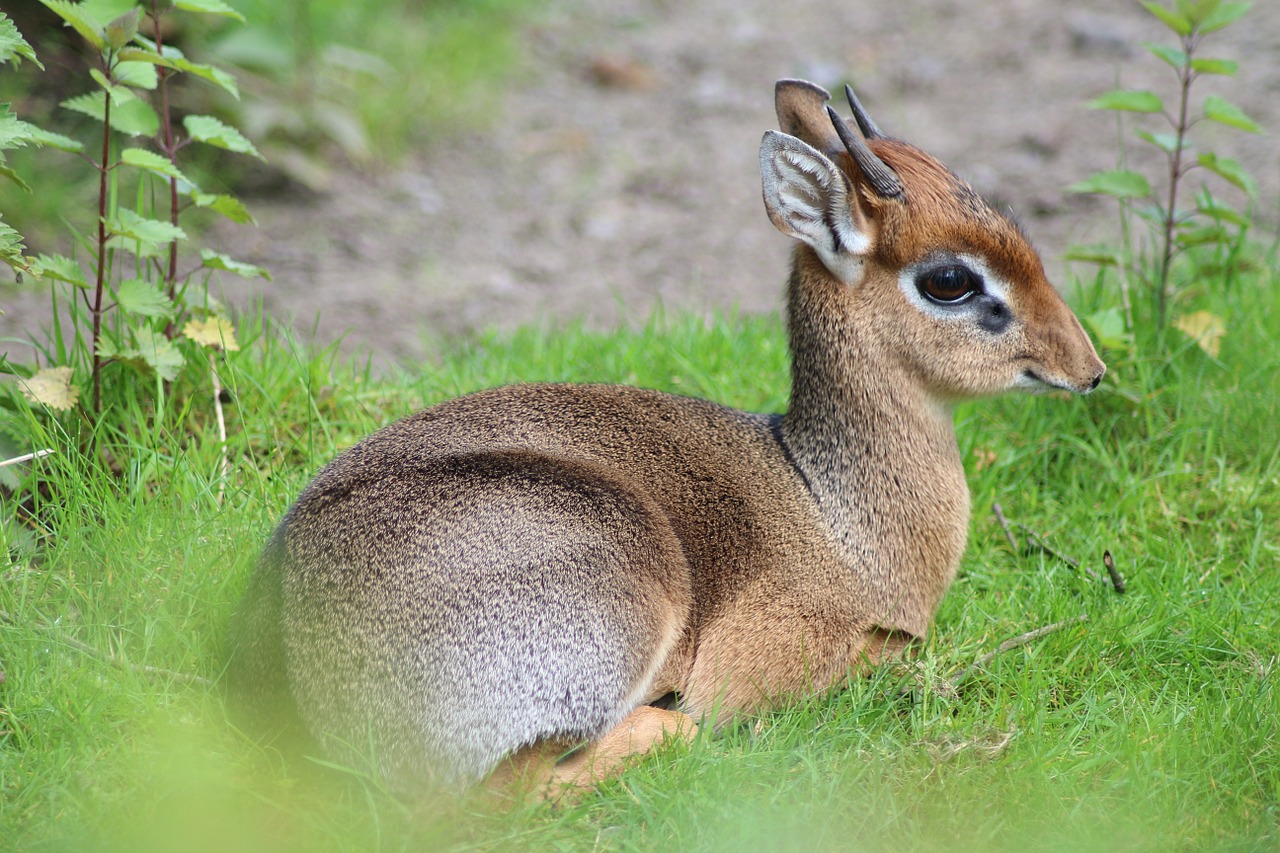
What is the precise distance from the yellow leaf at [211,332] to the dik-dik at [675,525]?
1.02m

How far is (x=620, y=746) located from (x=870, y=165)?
5.49 ft

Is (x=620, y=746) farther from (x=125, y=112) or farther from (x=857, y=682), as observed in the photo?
(x=125, y=112)

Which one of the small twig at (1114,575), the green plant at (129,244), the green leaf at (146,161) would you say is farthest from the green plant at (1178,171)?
the green leaf at (146,161)

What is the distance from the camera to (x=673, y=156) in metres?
7.66

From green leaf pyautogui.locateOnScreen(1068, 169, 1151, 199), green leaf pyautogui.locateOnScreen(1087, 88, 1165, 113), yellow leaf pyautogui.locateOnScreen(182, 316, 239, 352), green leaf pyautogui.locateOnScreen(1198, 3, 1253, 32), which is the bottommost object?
yellow leaf pyautogui.locateOnScreen(182, 316, 239, 352)

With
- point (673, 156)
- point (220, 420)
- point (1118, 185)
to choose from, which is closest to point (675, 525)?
point (220, 420)

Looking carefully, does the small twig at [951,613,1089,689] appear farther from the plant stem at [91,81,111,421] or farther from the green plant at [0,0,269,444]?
the plant stem at [91,81,111,421]

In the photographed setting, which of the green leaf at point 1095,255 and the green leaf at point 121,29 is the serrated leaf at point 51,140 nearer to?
the green leaf at point 121,29

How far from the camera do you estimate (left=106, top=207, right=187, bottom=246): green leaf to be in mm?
3688

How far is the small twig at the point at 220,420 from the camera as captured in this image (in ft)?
12.9

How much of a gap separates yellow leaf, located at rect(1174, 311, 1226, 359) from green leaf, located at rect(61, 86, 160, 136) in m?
3.81

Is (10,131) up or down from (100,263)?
up

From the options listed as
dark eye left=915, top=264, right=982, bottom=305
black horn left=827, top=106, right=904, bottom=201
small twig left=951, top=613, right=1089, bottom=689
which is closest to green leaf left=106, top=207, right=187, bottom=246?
black horn left=827, top=106, right=904, bottom=201

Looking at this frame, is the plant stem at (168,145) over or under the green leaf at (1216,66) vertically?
under
